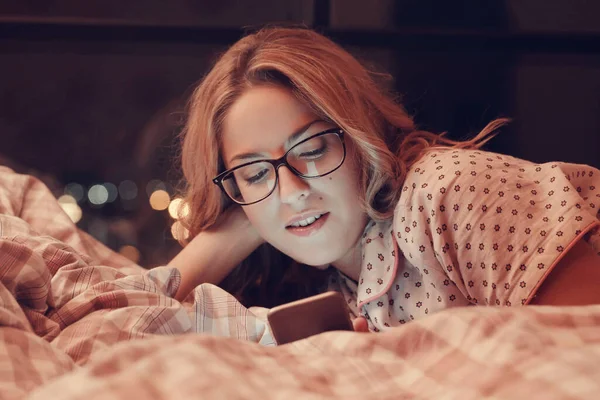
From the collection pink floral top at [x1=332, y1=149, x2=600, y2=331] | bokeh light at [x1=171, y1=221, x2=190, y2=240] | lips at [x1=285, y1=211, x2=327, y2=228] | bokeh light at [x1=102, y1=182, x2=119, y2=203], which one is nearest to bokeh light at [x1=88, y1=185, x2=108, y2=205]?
bokeh light at [x1=102, y1=182, x2=119, y2=203]

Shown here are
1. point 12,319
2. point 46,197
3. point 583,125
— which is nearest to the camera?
point 12,319

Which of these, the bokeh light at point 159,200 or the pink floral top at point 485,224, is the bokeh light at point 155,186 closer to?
the bokeh light at point 159,200

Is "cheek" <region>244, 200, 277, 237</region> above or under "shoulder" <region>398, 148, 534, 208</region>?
under

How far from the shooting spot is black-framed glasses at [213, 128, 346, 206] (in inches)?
47.3

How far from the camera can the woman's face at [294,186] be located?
121 cm

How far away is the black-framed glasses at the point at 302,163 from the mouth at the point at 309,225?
0.26ft

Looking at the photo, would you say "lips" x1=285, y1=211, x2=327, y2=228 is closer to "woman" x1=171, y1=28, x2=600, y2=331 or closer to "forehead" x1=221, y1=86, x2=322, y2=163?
"woman" x1=171, y1=28, x2=600, y2=331

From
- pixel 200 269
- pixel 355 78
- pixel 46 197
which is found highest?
pixel 355 78

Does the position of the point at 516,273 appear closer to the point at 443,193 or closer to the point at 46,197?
the point at 443,193

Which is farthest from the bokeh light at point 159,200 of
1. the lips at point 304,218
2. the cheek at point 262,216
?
the lips at point 304,218

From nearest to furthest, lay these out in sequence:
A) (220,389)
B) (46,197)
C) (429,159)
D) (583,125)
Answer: (220,389), (429,159), (46,197), (583,125)

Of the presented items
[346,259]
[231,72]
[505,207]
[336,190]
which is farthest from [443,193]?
[231,72]

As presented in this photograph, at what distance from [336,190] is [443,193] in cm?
22

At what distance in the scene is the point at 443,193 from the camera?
107cm
